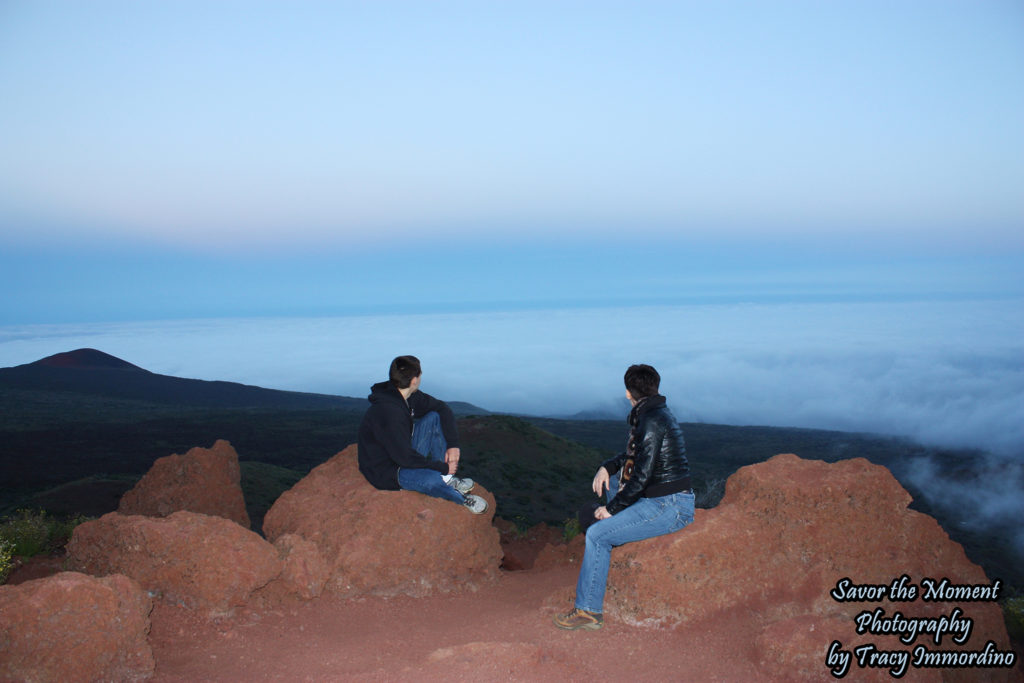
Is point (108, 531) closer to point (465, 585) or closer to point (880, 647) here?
point (465, 585)

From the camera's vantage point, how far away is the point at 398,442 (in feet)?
24.5

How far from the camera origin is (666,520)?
248 inches

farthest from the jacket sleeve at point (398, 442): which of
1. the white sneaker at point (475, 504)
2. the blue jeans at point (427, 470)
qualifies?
the white sneaker at point (475, 504)

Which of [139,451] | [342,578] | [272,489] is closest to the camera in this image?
[342,578]

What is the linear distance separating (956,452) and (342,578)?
79729 mm

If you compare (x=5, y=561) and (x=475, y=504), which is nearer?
(x=5, y=561)

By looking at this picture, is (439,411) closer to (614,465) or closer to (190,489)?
(614,465)

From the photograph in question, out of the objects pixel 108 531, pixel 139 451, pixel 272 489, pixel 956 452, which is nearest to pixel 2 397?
pixel 139 451

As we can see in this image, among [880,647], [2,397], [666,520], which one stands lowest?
[2,397]

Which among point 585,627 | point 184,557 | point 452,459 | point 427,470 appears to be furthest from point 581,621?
point 184,557

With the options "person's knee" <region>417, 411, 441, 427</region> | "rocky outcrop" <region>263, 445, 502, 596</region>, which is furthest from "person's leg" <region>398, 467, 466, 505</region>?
"person's knee" <region>417, 411, 441, 427</region>

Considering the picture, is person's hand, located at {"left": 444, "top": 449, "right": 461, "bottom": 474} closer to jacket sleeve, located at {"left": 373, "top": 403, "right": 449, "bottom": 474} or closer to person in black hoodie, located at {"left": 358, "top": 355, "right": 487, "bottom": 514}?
person in black hoodie, located at {"left": 358, "top": 355, "right": 487, "bottom": 514}

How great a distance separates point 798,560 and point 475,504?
3566 millimetres

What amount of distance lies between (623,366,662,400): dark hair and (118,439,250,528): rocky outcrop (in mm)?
6670
